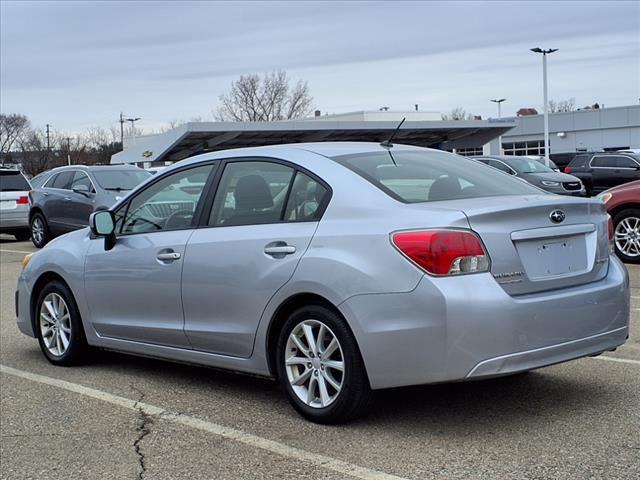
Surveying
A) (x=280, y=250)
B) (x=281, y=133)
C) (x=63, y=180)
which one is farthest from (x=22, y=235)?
(x=281, y=133)

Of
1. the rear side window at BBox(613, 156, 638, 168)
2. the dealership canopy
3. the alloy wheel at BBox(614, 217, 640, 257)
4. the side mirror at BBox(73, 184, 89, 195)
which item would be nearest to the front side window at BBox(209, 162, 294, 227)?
the alloy wheel at BBox(614, 217, 640, 257)

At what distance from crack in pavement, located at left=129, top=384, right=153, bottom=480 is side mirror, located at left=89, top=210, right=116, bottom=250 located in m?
1.10

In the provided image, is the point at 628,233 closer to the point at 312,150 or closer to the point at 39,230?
the point at 312,150

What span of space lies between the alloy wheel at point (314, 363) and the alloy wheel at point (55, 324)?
2.42 metres

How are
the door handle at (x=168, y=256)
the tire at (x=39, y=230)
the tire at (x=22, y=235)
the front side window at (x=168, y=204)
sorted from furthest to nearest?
the tire at (x=22, y=235)
the tire at (x=39, y=230)
the front side window at (x=168, y=204)
the door handle at (x=168, y=256)

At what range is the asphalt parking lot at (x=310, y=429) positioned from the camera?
4043mm

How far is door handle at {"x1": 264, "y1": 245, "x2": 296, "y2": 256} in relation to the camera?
475cm

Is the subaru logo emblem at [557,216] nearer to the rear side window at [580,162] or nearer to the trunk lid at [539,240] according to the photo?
the trunk lid at [539,240]

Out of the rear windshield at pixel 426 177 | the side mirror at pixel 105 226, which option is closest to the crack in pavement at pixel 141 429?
the side mirror at pixel 105 226

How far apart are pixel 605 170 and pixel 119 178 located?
15229mm

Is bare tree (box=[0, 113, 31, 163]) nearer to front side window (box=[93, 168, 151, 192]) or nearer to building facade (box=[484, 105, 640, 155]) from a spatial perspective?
building facade (box=[484, 105, 640, 155])

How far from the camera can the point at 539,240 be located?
4.43 meters

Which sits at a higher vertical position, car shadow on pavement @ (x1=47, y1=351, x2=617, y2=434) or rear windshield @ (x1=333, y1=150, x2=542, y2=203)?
rear windshield @ (x1=333, y1=150, x2=542, y2=203)

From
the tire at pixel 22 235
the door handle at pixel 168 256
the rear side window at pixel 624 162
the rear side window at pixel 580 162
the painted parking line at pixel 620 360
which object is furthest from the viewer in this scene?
the rear side window at pixel 580 162
